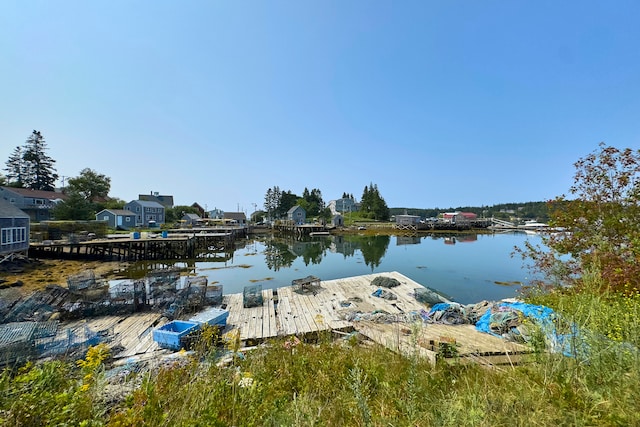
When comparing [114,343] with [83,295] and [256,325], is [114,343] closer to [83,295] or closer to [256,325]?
[256,325]

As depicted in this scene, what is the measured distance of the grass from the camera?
1.92 m

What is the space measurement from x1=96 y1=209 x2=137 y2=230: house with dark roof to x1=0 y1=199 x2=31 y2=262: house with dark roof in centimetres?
2528

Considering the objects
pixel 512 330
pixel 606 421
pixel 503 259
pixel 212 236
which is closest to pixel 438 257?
pixel 503 259

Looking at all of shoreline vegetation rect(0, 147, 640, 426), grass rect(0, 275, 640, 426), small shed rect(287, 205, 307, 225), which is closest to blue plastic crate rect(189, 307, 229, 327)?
shoreline vegetation rect(0, 147, 640, 426)

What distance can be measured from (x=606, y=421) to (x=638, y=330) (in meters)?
1.59

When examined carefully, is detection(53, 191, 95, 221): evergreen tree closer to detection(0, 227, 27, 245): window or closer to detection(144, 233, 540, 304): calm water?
detection(0, 227, 27, 245): window

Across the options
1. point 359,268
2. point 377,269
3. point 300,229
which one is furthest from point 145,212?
point 377,269

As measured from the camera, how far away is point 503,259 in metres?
28.8

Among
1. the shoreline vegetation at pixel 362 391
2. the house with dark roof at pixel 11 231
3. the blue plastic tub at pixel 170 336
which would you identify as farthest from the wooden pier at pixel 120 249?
the shoreline vegetation at pixel 362 391

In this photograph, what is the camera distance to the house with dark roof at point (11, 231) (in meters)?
19.2

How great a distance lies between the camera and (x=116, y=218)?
4612 cm

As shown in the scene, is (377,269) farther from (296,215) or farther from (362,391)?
(296,215)

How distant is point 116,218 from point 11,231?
28543 mm

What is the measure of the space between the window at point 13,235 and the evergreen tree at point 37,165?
2141 inches
